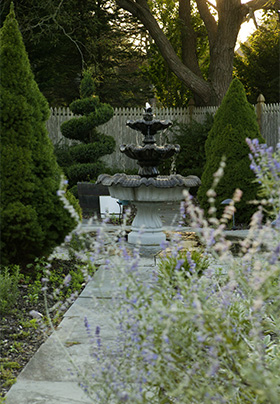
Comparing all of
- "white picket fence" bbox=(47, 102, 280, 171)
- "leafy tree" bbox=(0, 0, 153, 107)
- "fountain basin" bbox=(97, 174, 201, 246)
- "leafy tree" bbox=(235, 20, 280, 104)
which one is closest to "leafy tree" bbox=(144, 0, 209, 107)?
"leafy tree" bbox=(0, 0, 153, 107)

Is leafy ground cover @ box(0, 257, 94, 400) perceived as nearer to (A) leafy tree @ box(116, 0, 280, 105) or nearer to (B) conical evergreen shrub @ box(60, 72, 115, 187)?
(B) conical evergreen shrub @ box(60, 72, 115, 187)

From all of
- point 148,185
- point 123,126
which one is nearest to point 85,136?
point 123,126

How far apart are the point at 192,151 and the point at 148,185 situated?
21.4 ft

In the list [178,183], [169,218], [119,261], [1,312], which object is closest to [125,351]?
[119,261]

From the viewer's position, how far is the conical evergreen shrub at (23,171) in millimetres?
5266

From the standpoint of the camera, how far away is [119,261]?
1931 mm

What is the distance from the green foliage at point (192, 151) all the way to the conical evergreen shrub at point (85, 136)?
1.93 meters

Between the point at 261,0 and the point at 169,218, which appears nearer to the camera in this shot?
the point at 169,218

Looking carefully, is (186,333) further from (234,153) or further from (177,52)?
(177,52)

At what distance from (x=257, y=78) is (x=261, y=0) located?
5.72 m

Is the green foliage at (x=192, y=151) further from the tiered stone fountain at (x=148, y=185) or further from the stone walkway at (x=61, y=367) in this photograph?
the stone walkway at (x=61, y=367)

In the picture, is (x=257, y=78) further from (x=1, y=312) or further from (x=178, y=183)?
(x=1, y=312)

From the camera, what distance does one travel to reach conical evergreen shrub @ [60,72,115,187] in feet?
39.5

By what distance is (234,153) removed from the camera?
895 centimetres
